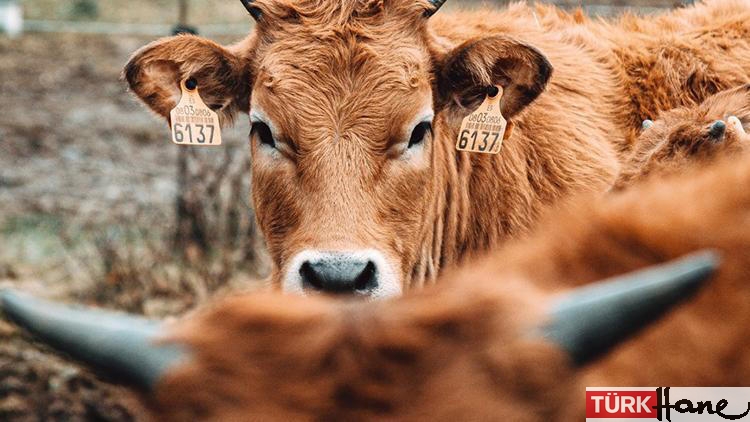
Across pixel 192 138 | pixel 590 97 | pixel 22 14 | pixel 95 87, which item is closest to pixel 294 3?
pixel 192 138

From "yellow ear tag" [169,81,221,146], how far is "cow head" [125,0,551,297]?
59 mm

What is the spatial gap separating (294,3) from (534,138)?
1.49 metres

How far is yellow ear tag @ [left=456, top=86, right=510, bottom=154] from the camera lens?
15.8 ft

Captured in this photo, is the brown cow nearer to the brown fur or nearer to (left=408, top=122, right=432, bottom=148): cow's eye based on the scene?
(left=408, top=122, right=432, bottom=148): cow's eye

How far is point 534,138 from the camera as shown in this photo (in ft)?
17.0

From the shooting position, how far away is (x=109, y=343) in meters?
1.88

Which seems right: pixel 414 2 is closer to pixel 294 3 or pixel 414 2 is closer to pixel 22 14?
pixel 294 3

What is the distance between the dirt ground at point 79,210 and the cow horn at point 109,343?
211 cm

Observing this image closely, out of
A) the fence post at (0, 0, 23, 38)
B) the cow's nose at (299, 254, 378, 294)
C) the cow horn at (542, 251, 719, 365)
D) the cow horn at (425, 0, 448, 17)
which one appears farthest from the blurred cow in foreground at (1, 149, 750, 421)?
the fence post at (0, 0, 23, 38)

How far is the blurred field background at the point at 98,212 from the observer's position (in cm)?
636

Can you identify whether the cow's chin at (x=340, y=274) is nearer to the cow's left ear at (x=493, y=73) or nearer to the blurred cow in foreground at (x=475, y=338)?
the cow's left ear at (x=493, y=73)

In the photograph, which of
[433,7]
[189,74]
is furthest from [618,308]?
[189,74]

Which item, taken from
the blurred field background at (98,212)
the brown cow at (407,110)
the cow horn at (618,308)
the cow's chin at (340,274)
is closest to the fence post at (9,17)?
the blurred field background at (98,212)

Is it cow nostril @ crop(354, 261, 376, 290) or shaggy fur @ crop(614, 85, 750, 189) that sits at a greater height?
shaggy fur @ crop(614, 85, 750, 189)
